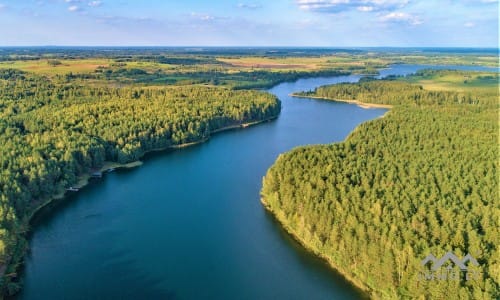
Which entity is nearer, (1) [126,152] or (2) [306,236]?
(2) [306,236]

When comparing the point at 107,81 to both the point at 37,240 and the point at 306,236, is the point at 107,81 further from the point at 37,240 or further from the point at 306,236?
the point at 306,236

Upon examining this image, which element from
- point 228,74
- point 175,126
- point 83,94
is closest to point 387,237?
point 175,126

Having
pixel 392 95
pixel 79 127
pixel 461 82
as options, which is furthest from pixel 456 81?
pixel 79 127

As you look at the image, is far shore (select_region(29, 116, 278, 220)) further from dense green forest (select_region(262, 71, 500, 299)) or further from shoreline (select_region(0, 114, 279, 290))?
dense green forest (select_region(262, 71, 500, 299))

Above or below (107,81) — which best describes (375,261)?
below

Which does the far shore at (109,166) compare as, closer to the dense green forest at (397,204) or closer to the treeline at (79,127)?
the treeline at (79,127)

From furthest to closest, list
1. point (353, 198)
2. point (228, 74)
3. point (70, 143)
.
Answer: point (228, 74) < point (70, 143) < point (353, 198)
